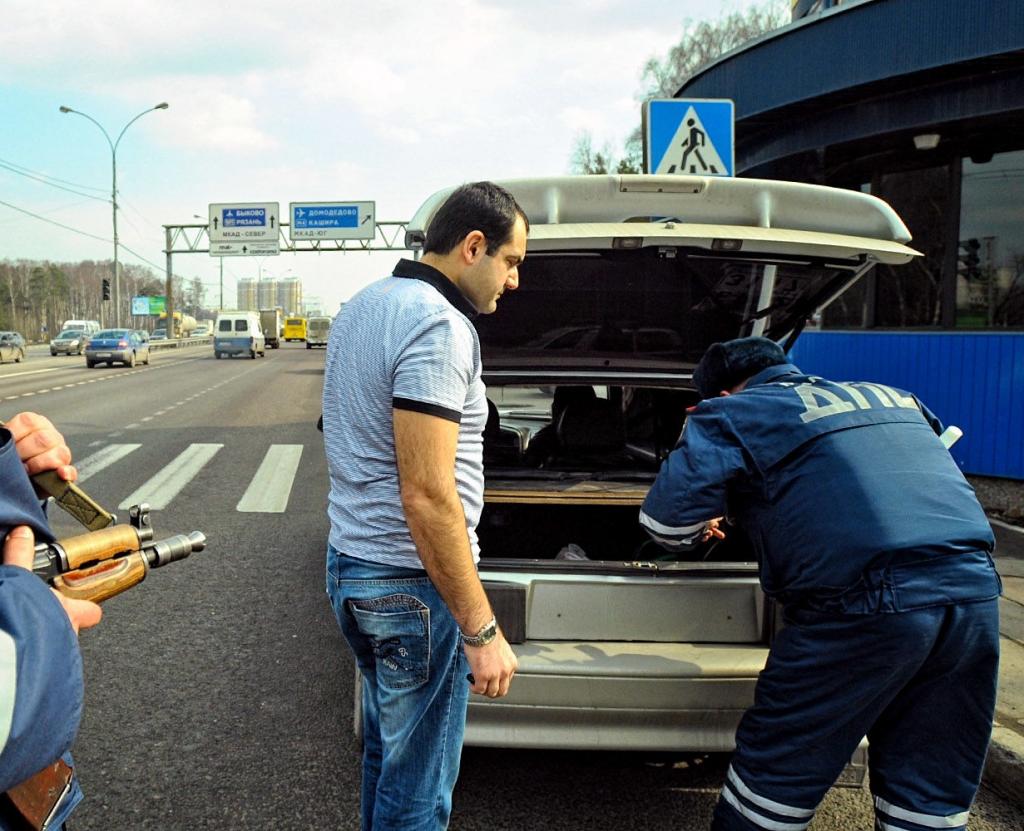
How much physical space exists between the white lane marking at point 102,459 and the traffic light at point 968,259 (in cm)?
940

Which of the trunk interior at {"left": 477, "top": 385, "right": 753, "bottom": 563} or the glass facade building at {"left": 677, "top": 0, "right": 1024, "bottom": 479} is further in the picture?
the glass facade building at {"left": 677, "top": 0, "right": 1024, "bottom": 479}

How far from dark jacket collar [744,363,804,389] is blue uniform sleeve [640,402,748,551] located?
205 millimetres

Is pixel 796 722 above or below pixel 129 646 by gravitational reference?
above

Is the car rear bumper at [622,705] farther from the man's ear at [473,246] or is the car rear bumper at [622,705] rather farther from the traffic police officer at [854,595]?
the man's ear at [473,246]

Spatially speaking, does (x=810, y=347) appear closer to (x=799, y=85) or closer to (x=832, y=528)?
(x=799, y=85)

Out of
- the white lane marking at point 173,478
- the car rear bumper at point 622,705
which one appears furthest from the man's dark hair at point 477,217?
the white lane marking at point 173,478

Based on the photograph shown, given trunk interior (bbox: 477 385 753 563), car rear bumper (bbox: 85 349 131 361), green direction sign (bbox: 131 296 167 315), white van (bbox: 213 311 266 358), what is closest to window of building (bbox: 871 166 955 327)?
trunk interior (bbox: 477 385 753 563)

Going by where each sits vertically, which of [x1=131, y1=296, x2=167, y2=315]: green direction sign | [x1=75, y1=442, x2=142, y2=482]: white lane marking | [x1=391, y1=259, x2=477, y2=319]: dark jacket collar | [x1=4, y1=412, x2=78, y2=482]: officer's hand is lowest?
[x1=75, y1=442, x2=142, y2=482]: white lane marking

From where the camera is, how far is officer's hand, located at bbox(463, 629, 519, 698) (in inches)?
74.3

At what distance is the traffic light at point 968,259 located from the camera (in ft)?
27.9

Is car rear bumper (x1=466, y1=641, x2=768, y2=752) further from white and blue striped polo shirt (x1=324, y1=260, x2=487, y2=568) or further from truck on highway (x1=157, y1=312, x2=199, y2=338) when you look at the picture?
truck on highway (x1=157, y1=312, x2=199, y2=338)

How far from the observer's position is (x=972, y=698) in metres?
2.18

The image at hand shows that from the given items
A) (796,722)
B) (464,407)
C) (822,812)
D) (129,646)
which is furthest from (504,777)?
(129,646)

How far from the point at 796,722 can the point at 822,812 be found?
3.50 ft
